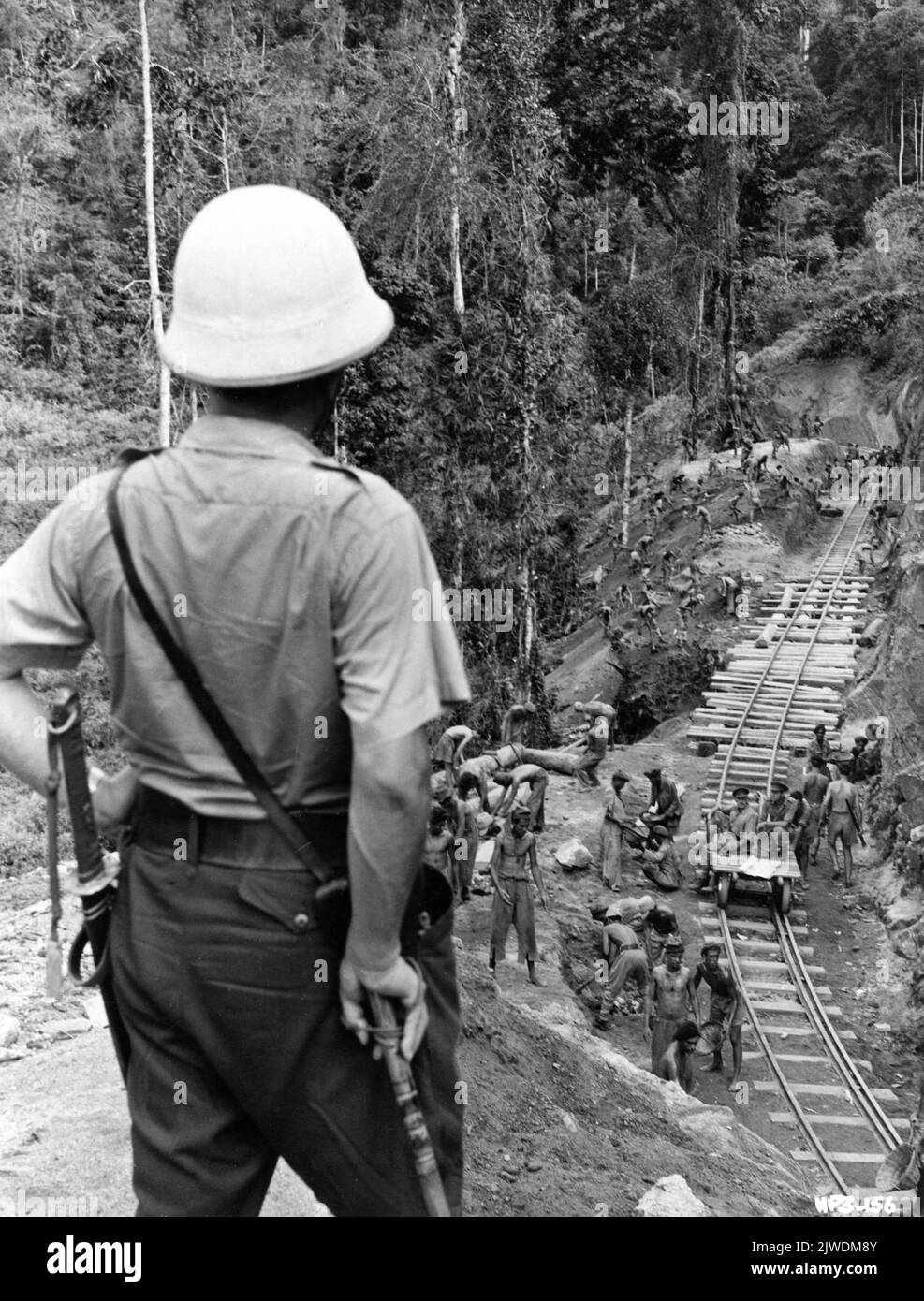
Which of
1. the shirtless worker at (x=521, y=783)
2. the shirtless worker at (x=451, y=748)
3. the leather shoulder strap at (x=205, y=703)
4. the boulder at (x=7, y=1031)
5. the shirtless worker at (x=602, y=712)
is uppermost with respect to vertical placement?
the leather shoulder strap at (x=205, y=703)

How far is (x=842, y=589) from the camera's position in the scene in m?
27.0

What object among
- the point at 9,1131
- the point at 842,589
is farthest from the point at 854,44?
the point at 9,1131

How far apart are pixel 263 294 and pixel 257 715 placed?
0.58 meters

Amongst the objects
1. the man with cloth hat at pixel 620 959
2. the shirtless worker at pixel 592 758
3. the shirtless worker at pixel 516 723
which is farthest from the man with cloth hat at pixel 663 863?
the man with cloth hat at pixel 620 959

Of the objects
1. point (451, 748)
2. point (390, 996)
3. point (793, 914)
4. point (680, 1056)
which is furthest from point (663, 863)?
point (390, 996)

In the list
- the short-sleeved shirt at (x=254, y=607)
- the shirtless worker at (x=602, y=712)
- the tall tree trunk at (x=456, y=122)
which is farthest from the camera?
the shirtless worker at (x=602, y=712)

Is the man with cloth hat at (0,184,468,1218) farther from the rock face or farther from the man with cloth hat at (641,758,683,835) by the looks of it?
the man with cloth hat at (641,758,683,835)

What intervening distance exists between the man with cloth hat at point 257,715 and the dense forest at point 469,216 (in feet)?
51.9

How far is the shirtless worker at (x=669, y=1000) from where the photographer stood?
34.0 ft

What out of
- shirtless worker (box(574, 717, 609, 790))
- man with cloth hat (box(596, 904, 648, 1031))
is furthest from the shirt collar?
shirtless worker (box(574, 717, 609, 790))

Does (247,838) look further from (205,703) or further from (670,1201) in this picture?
(670,1201)

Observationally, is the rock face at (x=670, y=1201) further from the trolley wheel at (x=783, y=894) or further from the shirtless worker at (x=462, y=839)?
the trolley wheel at (x=783, y=894)

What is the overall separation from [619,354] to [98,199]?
1118 cm

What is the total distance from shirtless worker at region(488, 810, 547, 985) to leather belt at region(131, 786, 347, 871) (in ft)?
30.3
